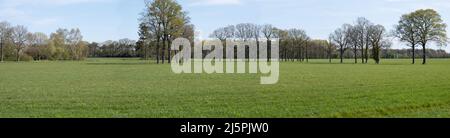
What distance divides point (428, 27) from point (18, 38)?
102 m

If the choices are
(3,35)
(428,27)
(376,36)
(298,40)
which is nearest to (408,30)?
(428,27)

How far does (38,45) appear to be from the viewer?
416 feet

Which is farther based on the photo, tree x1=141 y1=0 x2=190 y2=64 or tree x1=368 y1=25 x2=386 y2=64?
tree x1=368 y1=25 x2=386 y2=64

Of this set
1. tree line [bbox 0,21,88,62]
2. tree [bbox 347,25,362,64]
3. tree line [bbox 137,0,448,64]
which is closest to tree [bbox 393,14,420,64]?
tree line [bbox 137,0,448,64]

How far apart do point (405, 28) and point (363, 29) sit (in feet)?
68.2

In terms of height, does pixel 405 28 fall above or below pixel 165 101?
above

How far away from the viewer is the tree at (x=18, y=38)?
4471 inches

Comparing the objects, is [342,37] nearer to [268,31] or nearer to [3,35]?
[268,31]

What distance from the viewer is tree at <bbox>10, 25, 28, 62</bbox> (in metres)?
114

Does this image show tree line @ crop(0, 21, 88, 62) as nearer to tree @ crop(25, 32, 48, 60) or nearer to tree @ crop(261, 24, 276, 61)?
tree @ crop(25, 32, 48, 60)
